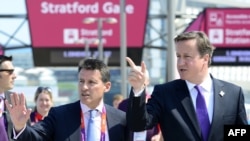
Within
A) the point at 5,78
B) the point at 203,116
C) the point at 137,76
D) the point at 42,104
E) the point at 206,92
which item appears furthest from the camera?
the point at 42,104

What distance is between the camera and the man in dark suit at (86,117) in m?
4.94

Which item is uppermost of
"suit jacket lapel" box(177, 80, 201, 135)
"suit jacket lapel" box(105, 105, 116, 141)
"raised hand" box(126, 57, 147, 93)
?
"raised hand" box(126, 57, 147, 93)

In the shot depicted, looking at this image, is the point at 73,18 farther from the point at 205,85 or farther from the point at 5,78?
the point at 205,85

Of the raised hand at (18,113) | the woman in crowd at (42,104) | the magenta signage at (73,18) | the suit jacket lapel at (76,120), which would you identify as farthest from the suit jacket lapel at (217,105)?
the magenta signage at (73,18)

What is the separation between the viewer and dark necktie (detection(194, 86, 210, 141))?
16.2 feet

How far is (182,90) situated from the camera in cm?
508

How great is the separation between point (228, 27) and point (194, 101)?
983 inches

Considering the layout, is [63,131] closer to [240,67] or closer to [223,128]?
[223,128]

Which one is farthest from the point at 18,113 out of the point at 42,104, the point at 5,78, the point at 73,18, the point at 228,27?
the point at 228,27

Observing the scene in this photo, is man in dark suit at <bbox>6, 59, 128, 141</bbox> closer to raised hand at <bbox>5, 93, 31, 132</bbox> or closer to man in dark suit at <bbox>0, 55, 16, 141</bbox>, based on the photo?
raised hand at <bbox>5, 93, 31, 132</bbox>

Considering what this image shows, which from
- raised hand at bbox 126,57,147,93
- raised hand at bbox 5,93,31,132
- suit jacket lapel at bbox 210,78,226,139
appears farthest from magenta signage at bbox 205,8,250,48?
raised hand at bbox 5,93,31,132

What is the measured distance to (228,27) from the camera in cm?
2967

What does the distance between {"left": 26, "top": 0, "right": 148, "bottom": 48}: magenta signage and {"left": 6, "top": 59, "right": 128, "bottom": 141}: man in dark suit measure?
2432 centimetres

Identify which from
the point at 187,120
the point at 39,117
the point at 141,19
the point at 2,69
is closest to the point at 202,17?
the point at 141,19
